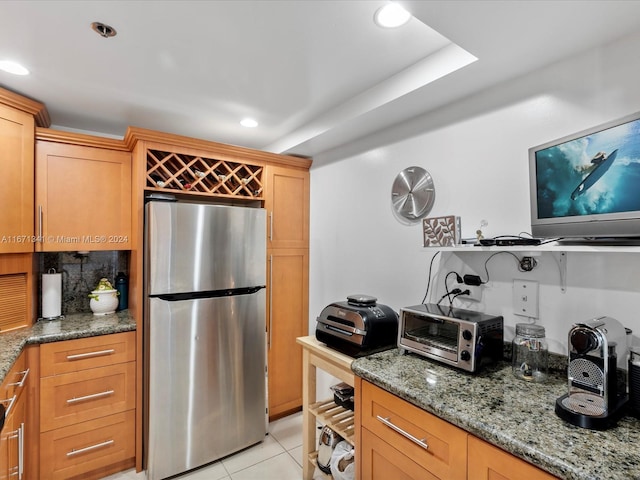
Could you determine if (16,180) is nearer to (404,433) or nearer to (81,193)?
(81,193)

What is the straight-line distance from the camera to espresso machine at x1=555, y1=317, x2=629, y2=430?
1.03 meters

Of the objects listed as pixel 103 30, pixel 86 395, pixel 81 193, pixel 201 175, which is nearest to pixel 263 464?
pixel 86 395

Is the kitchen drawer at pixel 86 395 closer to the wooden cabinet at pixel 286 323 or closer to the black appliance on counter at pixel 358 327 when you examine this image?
the wooden cabinet at pixel 286 323

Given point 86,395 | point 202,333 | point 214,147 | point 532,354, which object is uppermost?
point 214,147

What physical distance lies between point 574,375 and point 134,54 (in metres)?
2.20

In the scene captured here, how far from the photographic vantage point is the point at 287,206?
2.84 metres

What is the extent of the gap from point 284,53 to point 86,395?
7.39 ft

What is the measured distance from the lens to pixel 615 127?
1135 mm

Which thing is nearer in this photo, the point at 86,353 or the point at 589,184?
the point at 589,184

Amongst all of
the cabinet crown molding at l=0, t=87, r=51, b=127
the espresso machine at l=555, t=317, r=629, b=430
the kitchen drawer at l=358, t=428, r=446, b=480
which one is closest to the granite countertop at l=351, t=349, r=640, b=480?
the espresso machine at l=555, t=317, r=629, b=430

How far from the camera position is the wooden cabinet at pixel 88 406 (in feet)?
6.44

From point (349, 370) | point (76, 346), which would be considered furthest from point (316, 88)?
point (76, 346)

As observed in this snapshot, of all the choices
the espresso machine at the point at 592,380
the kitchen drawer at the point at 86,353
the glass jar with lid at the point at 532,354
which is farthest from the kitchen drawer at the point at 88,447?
the espresso machine at the point at 592,380

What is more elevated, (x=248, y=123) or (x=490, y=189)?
(x=248, y=123)
